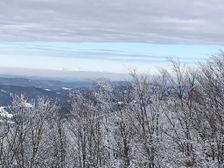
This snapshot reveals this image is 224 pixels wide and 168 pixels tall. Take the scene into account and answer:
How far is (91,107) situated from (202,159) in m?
26.9

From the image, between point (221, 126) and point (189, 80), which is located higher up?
point (189, 80)

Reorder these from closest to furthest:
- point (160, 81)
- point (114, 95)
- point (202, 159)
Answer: point (202, 159) < point (160, 81) < point (114, 95)

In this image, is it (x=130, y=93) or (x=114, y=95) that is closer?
(x=130, y=93)

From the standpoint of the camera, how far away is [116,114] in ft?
155

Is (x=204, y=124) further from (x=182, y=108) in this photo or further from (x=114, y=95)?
(x=114, y=95)

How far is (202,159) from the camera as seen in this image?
30438 mm

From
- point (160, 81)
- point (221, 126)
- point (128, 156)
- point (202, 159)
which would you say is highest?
point (160, 81)

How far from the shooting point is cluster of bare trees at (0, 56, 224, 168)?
32.0 meters

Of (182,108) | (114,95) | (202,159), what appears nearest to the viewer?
(202,159)

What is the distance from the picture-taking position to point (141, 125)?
43.7 metres

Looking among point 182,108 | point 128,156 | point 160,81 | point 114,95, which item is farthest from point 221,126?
point 114,95

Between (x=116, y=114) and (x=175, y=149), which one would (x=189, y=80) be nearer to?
(x=175, y=149)

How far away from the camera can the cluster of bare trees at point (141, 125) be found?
3203cm

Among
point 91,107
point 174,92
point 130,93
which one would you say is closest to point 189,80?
point 174,92
